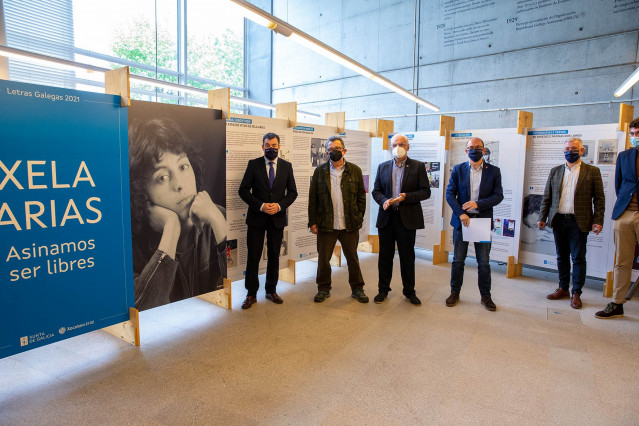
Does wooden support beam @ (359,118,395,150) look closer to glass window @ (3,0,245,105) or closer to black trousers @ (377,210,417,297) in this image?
black trousers @ (377,210,417,297)

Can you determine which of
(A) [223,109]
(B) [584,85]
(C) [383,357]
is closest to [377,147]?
(B) [584,85]

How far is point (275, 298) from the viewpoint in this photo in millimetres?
4379

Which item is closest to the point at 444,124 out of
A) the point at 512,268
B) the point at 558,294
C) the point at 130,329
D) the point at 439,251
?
the point at 439,251

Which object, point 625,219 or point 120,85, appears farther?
point 625,219

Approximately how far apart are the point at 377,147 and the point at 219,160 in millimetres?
4049

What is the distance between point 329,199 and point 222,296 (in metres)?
1.56

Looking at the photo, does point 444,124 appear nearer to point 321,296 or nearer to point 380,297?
point 380,297

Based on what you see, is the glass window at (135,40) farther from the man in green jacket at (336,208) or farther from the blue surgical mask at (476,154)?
the blue surgical mask at (476,154)

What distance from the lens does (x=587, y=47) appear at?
611 centimetres

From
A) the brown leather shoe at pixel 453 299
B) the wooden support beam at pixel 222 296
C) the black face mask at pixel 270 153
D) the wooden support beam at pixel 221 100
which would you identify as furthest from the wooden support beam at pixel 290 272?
the wooden support beam at pixel 221 100

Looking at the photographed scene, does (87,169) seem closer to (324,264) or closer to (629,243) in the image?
(324,264)

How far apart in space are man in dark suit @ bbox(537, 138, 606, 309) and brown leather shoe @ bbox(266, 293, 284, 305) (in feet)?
10.2

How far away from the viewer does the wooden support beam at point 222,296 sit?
420cm

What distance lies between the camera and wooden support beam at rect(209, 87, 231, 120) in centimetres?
392
